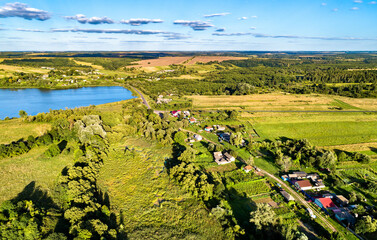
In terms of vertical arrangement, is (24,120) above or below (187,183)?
above

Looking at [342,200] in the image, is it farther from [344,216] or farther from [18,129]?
[18,129]

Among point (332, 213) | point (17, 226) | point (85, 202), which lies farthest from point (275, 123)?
point (17, 226)

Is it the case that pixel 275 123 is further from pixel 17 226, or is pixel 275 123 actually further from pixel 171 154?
pixel 17 226

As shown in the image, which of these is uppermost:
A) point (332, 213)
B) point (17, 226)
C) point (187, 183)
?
point (17, 226)

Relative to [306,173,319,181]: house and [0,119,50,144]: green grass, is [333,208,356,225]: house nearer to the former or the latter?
[306,173,319,181]: house

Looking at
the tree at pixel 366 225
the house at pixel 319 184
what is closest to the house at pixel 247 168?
the house at pixel 319 184

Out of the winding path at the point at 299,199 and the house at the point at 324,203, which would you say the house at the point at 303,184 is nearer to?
the winding path at the point at 299,199
